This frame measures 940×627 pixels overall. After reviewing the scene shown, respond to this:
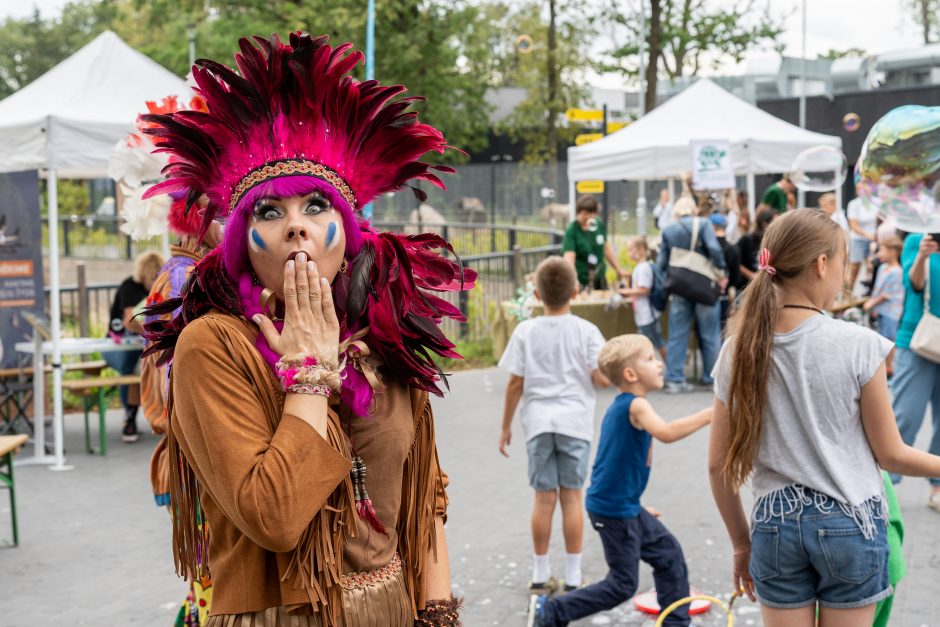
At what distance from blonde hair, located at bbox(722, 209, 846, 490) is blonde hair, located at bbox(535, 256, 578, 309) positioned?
7.54 feet

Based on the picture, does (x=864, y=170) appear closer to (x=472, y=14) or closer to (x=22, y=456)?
(x=22, y=456)

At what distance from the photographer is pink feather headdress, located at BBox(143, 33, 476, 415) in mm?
2145

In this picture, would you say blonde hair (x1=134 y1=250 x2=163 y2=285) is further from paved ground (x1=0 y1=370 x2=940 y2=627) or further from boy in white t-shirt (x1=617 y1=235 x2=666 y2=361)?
boy in white t-shirt (x1=617 y1=235 x2=666 y2=361)

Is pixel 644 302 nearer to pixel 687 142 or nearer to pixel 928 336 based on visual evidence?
pixel 687 142

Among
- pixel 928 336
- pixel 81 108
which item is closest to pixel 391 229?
pixel 81 108

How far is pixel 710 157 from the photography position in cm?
1215

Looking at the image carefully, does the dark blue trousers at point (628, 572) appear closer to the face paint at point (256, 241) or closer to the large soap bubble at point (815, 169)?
the face paint at point (256, 241)

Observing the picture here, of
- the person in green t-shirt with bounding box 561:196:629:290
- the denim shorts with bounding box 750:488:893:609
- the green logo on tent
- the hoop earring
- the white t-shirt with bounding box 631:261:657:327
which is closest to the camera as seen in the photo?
the hoop earring

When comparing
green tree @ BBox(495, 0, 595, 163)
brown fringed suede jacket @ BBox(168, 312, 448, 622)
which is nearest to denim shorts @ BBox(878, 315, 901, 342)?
brown fringed suede jacket @ BBox(168, 312, 448, 622)

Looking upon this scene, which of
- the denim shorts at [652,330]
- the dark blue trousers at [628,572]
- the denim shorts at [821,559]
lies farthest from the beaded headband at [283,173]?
the denim shorts at [652,330]

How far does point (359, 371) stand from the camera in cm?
219

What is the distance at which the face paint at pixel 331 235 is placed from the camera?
2131 millimetres

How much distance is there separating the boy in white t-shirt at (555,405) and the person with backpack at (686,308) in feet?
17.1

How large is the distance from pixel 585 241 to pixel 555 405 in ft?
21.6
